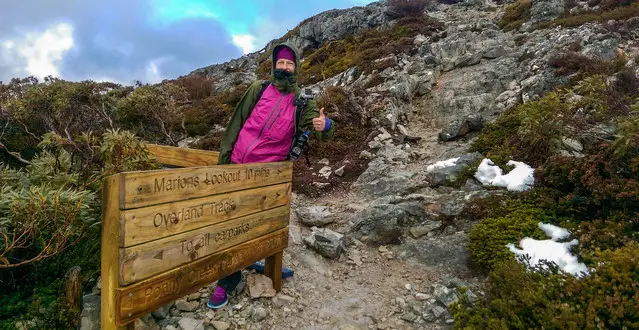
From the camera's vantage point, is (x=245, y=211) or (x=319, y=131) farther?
(x=319, y=131)

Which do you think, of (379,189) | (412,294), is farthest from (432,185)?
(412,294)

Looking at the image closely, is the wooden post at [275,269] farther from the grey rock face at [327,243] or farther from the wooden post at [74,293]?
the wooden post at [74,293]

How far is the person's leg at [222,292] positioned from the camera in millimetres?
3508

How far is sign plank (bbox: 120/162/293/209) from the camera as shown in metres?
2.27

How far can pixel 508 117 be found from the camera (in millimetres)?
8492

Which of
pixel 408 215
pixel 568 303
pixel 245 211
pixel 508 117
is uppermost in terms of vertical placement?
pixel 508 117

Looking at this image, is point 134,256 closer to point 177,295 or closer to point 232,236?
point 177,295

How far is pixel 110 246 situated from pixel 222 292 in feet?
4.86

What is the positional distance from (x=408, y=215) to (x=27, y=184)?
5.55 m

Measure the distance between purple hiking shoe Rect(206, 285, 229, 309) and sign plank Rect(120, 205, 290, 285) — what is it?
65 cm

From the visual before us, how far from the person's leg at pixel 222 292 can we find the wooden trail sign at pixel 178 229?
1.44 feet

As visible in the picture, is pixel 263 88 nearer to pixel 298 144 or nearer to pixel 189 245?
pixel 298 144

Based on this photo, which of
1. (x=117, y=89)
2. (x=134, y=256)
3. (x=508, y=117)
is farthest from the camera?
(x=117, y=89)

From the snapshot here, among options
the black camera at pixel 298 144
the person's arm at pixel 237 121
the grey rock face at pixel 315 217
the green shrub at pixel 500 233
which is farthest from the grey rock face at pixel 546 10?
the person's arm at pixel 237 121
